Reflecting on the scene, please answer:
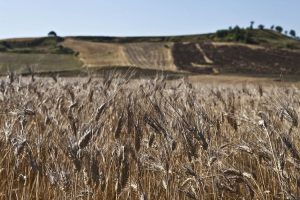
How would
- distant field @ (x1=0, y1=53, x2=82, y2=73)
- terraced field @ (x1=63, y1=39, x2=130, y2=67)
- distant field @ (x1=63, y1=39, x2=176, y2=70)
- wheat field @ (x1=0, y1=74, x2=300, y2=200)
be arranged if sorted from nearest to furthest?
wheat field @ (x1=0, y1=74, x2=300, y2=200), distant field @ (x1=0, y1=53, x2=82, y2=73), distant field @ (x1=63, y1=39, x2=176, y2=70), terraced field @ (x1=63, y1=39, x2=130, y2=67)

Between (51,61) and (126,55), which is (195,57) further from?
(51,61)

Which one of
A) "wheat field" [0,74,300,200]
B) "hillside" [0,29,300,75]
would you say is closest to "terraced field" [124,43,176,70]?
"hillside" [0,29,300,75]

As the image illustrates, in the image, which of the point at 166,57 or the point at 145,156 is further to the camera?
the point at 166,57

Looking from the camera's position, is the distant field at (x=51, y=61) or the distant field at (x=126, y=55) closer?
the distant field at (x=51, y=61)

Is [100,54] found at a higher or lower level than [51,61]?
higher

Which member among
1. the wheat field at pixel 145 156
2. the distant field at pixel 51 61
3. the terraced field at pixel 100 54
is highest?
the terraced field at pixel 100 54

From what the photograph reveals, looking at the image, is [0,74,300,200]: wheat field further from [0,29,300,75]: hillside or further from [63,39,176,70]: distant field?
[63,39,176,70]: distant field

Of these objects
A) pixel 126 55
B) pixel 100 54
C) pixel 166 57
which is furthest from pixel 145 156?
pixel 100 54

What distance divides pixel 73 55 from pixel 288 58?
87.1 ft

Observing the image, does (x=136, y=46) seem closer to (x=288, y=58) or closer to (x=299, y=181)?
(x=288, y=58)

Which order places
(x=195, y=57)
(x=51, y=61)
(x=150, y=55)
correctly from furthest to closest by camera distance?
(x=195, y=57), (x=150, y=55), (x=51, y=61)

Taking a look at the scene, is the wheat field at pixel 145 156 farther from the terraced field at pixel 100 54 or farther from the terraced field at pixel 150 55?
the terraced field at pixel 100 54

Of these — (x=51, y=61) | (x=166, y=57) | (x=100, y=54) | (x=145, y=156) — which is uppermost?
(x=100, y=54)

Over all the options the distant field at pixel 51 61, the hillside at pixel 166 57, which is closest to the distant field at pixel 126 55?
the hillside at pixel 166 57
